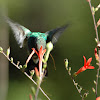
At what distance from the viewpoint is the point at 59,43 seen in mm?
6953

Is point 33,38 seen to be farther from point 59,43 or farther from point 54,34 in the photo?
point 59,43

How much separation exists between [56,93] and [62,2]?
3526mm

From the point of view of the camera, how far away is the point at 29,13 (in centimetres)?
823

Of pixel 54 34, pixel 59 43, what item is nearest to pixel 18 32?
pixel 54 34

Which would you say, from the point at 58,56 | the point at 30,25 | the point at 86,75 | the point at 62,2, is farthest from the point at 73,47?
the point at 62,2

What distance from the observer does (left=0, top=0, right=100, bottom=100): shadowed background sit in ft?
19.4

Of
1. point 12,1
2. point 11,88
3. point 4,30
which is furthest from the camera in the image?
point 12,1

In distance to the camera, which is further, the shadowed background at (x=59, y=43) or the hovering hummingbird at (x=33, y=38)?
the shadowed background at (x=59, y=43)

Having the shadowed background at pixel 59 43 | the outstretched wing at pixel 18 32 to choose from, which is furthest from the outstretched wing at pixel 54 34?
the shadowed background at pixel 59 43

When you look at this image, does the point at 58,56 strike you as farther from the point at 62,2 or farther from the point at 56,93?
the point at 62,2

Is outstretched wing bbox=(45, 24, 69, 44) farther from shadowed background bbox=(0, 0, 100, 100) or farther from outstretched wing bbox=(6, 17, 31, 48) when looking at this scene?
shadowed background bbox=(0, 0, 100, 100)

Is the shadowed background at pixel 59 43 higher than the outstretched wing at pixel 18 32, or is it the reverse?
the outstretched wing at pixel 18 32

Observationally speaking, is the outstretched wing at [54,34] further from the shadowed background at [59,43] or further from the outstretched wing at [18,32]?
the shadowed background at [59,43]

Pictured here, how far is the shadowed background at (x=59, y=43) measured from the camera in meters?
5.91
